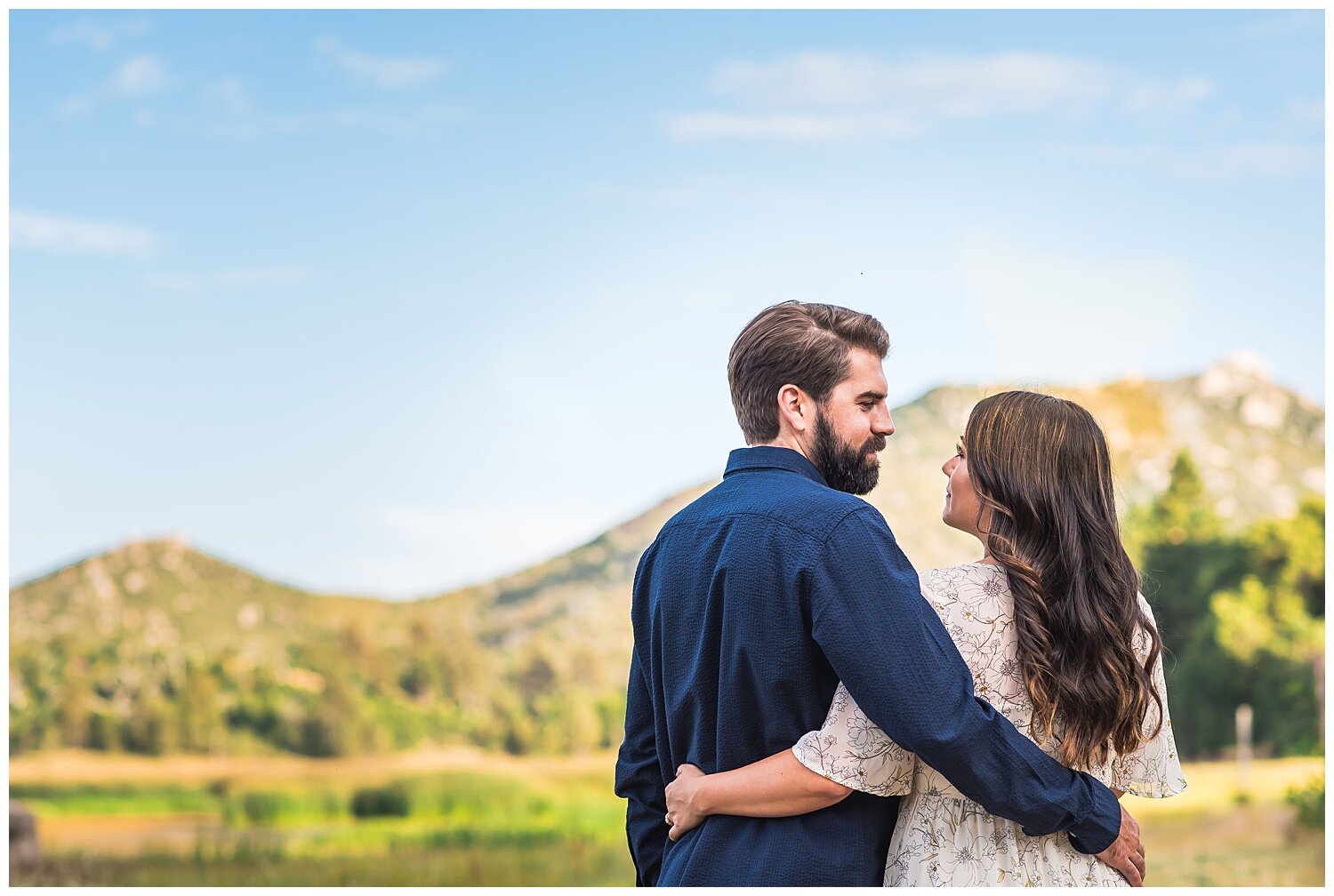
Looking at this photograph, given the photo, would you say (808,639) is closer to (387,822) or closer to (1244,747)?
(387,822)

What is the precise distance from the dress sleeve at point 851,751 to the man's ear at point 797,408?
375 millimetres

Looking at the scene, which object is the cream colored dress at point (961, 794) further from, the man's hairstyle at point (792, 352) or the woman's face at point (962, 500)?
the man's hairstyle at point (792, 352)

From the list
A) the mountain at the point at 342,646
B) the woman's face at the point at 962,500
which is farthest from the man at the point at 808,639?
the mountain at the point at 342,646

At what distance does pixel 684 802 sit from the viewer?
66.7 inches

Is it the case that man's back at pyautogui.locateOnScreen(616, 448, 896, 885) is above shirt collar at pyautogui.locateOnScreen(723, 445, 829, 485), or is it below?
below

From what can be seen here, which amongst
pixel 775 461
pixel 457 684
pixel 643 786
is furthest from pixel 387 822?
pixel 775 461

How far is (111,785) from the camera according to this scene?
1091 centimetres

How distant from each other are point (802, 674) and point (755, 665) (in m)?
0.06

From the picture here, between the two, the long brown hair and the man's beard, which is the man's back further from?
the long brown hair

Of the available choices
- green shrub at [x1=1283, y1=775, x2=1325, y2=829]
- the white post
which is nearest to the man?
the white post

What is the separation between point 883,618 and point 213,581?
35.6 feet

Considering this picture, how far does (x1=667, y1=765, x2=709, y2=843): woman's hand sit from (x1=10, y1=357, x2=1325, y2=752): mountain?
366 inches

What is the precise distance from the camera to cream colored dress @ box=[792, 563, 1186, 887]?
1.57m

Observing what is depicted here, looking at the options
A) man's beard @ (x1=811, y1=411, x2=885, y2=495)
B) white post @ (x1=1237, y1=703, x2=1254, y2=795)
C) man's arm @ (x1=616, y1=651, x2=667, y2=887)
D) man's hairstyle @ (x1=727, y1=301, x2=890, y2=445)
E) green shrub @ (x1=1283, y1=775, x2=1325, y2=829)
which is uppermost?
man's hairstyle @ (x1=727, y1=301, x2=890, y2=445)
